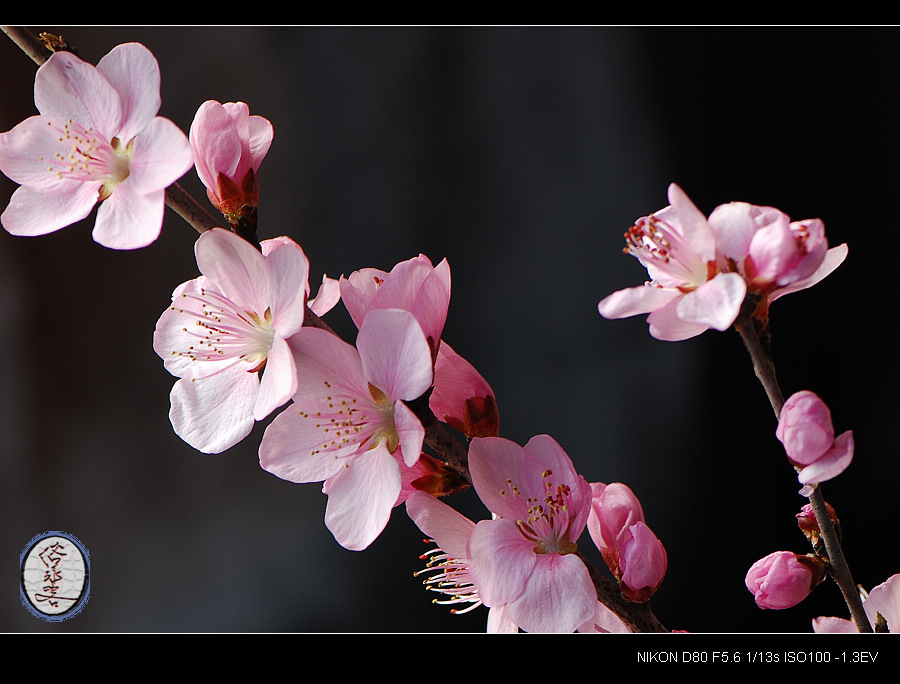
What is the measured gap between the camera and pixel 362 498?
0.38m

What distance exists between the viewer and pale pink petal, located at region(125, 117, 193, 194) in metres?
0.36

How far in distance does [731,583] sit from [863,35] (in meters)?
0.83

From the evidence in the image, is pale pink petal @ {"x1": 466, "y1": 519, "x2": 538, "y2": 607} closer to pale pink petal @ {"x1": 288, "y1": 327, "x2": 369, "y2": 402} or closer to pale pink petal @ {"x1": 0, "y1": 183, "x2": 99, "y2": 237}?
pale pink petal @ {"x1": 288, "y1": 327, "x2": 369, "y2": 402}

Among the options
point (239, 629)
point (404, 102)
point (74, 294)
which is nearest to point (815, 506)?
point (404, 102)

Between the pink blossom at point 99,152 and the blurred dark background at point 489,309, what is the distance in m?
0.78

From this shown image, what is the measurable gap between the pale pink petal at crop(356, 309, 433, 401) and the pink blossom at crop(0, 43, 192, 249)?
12cm

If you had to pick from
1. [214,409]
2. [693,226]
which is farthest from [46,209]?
[693,226]

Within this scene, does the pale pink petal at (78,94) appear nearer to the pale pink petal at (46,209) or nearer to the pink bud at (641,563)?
the pale pink petal at (46,209)

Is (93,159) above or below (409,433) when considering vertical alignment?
above

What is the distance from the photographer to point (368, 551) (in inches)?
51.3

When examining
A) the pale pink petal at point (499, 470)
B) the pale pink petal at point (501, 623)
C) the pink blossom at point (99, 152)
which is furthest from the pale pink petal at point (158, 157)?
the pale pink petal at point (501, 623)

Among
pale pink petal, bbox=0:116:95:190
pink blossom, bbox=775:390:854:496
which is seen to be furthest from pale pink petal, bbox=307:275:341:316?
pink blossom, bbox=775:390:854:496

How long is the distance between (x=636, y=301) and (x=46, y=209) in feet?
1.09

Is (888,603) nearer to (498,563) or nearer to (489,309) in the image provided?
(498,563)
